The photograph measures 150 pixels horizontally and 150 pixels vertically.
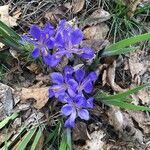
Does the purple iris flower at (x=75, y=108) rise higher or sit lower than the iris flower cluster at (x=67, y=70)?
lower

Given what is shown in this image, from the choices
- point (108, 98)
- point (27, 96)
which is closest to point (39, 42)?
point (27, 96)

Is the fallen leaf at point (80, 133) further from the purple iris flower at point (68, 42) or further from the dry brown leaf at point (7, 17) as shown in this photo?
the dry brown leaf at point (7, 17)

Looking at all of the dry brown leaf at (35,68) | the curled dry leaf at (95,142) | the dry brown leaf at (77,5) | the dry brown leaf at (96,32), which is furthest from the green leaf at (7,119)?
the dry brown leaf at (77,5)

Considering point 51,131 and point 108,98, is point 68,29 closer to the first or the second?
point 108,98

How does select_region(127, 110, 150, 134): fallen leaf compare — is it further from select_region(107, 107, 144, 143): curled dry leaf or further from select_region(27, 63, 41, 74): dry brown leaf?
select_region(27, 63, 41, 74): dry brown leaf

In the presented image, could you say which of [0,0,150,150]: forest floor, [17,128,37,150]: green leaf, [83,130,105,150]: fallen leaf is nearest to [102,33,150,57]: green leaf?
[0,0,150,150]: forest floor

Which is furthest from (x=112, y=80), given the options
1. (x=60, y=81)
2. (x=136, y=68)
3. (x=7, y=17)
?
(x=7, y=17)
